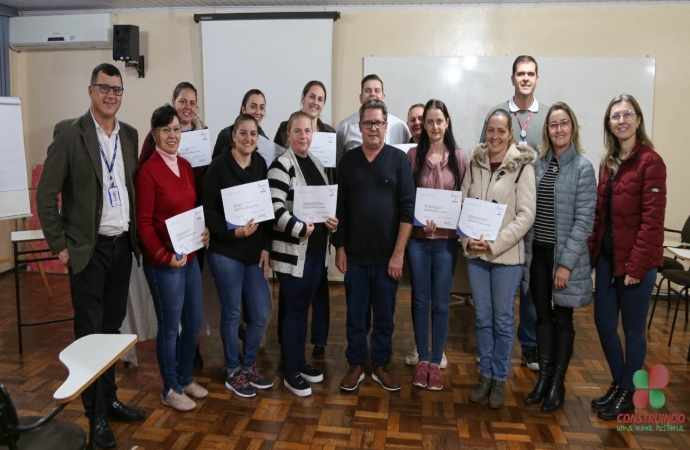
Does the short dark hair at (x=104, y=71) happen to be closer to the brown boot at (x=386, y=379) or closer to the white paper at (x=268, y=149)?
the white paper at (x=268, y=149)

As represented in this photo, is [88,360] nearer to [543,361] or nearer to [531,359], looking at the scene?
[543,361]

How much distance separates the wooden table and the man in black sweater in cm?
137

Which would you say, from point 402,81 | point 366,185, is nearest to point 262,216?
point 366,185

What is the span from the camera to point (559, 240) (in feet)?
9.36

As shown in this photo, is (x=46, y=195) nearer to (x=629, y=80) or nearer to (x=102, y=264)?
(x=102, y=264)

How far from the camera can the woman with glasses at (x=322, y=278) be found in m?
3.60

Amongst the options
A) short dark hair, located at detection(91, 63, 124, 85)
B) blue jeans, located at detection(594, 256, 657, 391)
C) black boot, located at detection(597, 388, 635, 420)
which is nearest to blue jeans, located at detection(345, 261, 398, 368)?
blue jeans, located at detection(594, 256, 657, 391)

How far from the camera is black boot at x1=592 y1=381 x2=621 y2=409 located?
3.00 meters

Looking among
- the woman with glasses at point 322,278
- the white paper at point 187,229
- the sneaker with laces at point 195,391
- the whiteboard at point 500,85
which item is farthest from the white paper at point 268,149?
the whiteboard at point 500,85

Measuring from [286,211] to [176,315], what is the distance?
791mm

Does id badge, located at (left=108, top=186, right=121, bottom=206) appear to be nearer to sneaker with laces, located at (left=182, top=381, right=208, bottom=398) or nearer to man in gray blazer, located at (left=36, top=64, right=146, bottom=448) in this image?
man in gray blazer, located at (left=36, top=64, right=146, bottom=448)

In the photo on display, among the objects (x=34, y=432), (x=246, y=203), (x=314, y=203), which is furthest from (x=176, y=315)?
(x=34, y=432)

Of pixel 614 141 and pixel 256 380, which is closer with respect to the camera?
pixel 614 141

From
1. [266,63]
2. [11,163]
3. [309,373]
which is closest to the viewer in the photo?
[309,373]
